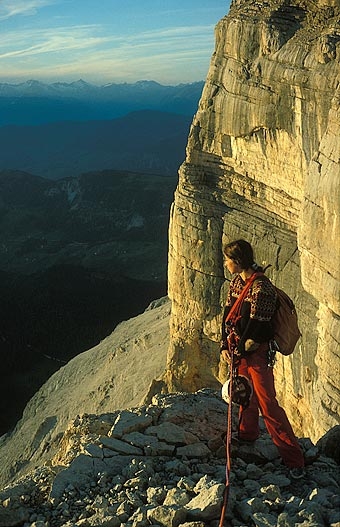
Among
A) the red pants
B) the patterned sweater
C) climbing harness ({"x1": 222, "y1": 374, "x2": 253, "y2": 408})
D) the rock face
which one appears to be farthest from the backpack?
the rock face

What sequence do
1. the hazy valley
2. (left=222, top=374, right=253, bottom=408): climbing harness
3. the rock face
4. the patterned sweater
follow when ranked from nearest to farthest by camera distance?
the patterned sweater → (left=222, top=374, right=253, bottom=408): climbing harness → the rock face → the hazy valley

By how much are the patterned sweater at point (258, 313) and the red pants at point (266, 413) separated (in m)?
0.25

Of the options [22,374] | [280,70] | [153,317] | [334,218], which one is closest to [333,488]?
[334,218]

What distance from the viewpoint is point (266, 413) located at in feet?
23.8

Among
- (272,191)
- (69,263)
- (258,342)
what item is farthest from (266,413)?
(69,263)

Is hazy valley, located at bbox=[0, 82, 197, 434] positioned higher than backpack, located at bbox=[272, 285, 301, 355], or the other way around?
backpack, located at bbox=[272, 285, 301, 355]

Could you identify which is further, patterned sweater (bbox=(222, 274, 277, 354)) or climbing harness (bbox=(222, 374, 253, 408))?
climbing harness (bbox=(222, 374, 253, 408))

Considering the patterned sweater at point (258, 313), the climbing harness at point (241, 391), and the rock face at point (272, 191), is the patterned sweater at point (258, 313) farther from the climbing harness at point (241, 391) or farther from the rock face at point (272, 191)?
the rock face at point (272, 191)

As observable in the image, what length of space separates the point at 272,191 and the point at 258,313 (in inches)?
447

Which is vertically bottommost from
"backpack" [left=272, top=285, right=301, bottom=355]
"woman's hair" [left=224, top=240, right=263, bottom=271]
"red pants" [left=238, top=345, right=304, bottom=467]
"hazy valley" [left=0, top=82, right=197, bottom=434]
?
"hazy valley" [left=0, top=82, right=197, bottom=434]

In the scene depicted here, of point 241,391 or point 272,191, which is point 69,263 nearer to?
point 272,191

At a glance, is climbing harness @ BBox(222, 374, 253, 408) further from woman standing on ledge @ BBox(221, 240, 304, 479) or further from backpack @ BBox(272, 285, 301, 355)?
backpack @ BBox(272, 285, 301, 355)

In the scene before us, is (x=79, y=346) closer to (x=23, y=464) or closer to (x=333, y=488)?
(x=23, y=464)

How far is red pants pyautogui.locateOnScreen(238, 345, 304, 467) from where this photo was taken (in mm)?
7125
